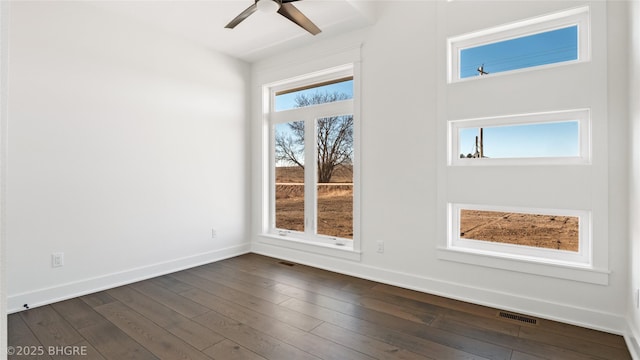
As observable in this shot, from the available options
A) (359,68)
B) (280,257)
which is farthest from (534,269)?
(280,257)

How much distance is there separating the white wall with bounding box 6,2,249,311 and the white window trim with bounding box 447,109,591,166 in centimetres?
291

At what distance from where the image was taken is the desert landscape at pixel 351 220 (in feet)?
8.52

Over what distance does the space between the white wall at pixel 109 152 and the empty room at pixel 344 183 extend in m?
0.02

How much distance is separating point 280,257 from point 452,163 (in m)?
2.52

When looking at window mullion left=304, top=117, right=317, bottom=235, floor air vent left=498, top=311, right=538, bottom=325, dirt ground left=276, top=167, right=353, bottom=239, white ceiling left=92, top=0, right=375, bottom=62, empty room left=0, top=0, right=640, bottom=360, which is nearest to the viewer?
empty room left=0, top=0, right=640, bottom=360

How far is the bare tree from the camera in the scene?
384 centimetres

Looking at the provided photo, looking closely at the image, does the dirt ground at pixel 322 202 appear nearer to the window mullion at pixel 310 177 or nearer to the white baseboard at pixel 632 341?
the window mullion at pixel 310 177

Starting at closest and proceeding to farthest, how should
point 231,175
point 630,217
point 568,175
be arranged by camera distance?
point 630,217, point 568,175, point 231,175

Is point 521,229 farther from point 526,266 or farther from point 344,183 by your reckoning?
point 344,183

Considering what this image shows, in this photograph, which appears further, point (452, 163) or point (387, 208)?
point (387, 208)

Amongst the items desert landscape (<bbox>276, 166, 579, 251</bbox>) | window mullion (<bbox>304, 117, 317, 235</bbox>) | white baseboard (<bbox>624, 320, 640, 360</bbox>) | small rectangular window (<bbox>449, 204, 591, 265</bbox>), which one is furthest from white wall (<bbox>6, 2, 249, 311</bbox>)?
white baseboard (<bbox>624, 320, 640, 360</bbox>)

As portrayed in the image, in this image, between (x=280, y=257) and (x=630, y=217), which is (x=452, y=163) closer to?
(x=630, y=217)

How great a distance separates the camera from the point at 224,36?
3.69 metres

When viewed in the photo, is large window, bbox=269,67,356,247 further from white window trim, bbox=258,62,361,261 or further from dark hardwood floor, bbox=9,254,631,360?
dark hardwood floor, bbox=9,254,631,360
